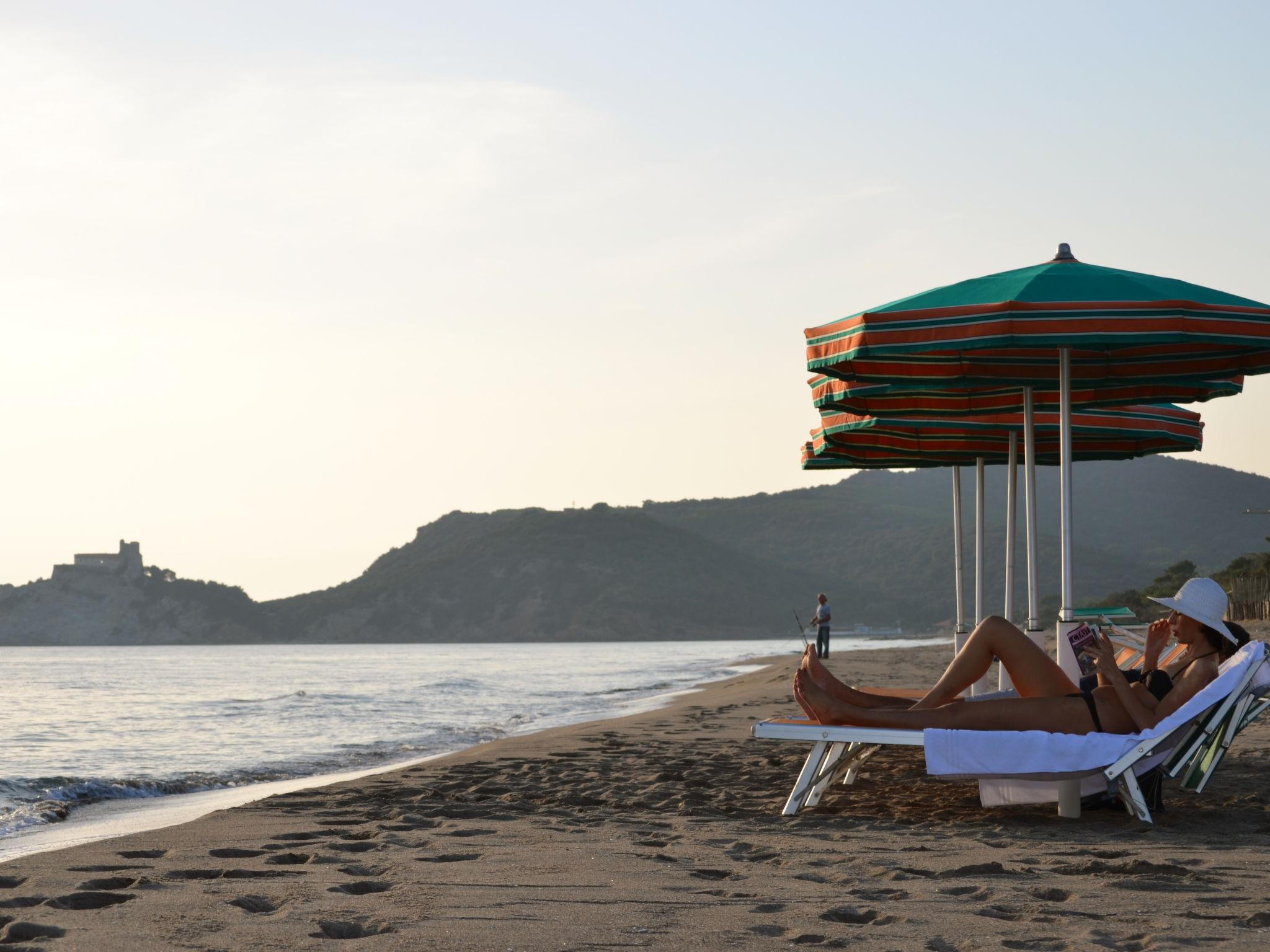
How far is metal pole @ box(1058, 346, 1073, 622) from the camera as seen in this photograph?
5246 millimetres

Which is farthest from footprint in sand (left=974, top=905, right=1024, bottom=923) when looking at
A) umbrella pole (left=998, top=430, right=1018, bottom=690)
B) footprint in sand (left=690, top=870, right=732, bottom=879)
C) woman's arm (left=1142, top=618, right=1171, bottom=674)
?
umbrella pole (left=998, top=430, right=1018, bottom=690)

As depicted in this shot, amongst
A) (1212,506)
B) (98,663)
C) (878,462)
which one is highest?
(1212,506)

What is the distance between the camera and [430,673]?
32.8 meters

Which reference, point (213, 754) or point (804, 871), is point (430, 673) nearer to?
point (213, 754)

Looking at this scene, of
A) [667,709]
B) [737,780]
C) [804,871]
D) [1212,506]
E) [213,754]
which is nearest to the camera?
[804,871]

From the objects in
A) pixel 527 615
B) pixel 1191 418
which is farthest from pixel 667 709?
pixel 527 615

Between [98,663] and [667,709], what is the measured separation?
148 ft

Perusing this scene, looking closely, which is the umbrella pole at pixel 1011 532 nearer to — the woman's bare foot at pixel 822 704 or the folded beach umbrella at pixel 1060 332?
the folded beach umbrella at pixel 1060 332

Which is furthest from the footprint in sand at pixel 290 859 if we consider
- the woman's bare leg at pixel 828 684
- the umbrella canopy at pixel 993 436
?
the umbrella canopy at pixel 993 436

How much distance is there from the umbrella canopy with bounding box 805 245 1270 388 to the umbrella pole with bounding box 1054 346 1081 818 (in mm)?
202

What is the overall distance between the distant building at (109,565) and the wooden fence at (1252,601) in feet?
327

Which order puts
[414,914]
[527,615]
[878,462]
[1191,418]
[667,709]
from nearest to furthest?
[414,914], [1191,418], [878,462], [667,709], [527,615]

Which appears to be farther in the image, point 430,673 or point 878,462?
point 430,673

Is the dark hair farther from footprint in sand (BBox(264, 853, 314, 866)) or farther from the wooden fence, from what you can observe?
the wooden fence
